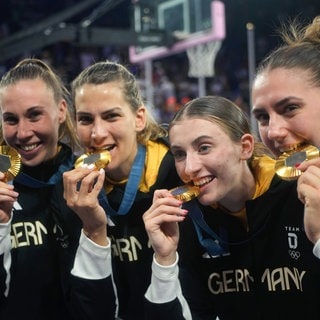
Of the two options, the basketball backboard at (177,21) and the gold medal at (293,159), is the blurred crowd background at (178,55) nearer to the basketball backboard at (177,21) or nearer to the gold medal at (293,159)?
the basketball backboard at (177,21)

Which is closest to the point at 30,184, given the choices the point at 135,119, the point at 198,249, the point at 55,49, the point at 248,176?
the point at 135,119

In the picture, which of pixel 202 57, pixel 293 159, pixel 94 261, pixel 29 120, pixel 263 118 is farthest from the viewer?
pixel 202 57

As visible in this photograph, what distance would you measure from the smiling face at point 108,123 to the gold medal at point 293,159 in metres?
0.66

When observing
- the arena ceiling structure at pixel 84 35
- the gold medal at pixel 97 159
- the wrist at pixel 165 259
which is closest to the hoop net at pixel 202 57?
the arena ceiling structure at pixel 84 35

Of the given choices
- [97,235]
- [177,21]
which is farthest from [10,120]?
[177,21]

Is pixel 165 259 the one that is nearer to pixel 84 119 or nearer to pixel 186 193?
pixel 186 193

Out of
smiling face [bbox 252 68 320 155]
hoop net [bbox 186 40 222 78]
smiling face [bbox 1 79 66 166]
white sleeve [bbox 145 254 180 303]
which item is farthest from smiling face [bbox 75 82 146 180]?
hoop net [bbox 186 40 222 78]

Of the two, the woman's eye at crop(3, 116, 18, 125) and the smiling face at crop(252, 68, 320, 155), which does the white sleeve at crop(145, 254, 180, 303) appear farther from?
the woman's eye at crop(3, 116, 18, 125)

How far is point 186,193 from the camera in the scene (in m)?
1.66

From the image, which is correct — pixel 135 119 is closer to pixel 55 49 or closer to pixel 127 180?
pixel 127 180

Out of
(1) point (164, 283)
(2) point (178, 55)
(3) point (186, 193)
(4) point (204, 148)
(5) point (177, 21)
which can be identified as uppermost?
(2) point (178, 55)

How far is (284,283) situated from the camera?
163 centimetres

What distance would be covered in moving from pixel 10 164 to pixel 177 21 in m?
5.77

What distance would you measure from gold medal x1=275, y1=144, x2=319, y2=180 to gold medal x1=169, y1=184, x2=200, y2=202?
0.91ft
